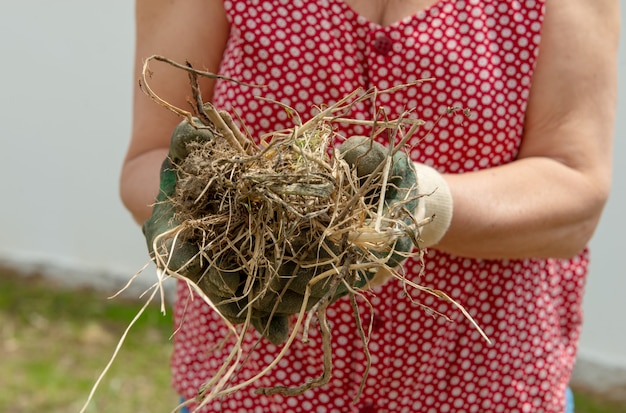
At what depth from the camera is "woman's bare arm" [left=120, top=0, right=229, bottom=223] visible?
106cm

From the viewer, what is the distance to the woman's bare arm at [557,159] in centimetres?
104

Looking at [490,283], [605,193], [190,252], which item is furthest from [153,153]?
[605,193]

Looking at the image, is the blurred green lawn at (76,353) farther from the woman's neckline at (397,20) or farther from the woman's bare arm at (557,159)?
the woman's neckline at (397,20)

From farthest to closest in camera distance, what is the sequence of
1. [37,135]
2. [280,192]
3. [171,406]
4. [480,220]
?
[37,135] < [171,406] < [480,220] < [280,192]

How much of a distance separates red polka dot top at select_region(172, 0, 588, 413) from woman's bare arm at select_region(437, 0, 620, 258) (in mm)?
27

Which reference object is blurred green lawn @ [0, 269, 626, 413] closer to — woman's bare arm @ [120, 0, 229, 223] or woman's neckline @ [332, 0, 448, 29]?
woman's bare arm @ [120, 0, 229, 223]

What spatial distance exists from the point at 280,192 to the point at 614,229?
189 centimetres

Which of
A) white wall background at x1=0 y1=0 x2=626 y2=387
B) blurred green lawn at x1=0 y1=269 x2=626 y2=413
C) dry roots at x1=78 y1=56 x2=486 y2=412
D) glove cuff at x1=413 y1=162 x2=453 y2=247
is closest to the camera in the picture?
dry roots at x1=78 y1=56 x2=486 y2=412

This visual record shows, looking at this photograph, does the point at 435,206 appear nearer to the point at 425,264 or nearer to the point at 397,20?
the point at 425,264

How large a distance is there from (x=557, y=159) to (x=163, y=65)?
0.52 metres

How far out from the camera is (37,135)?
310 cm

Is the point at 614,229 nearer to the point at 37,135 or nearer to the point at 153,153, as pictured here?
the point at 153,153

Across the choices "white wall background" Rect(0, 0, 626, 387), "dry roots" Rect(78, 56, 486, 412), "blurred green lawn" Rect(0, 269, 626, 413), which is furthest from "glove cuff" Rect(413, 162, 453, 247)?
"white wall background" Rect(0, 0, 626, 387)

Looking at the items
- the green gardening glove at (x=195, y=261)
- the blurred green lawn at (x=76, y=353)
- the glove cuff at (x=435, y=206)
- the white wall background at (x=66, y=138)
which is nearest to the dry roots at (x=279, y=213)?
the green gardening glove at (x=195, y=261)
